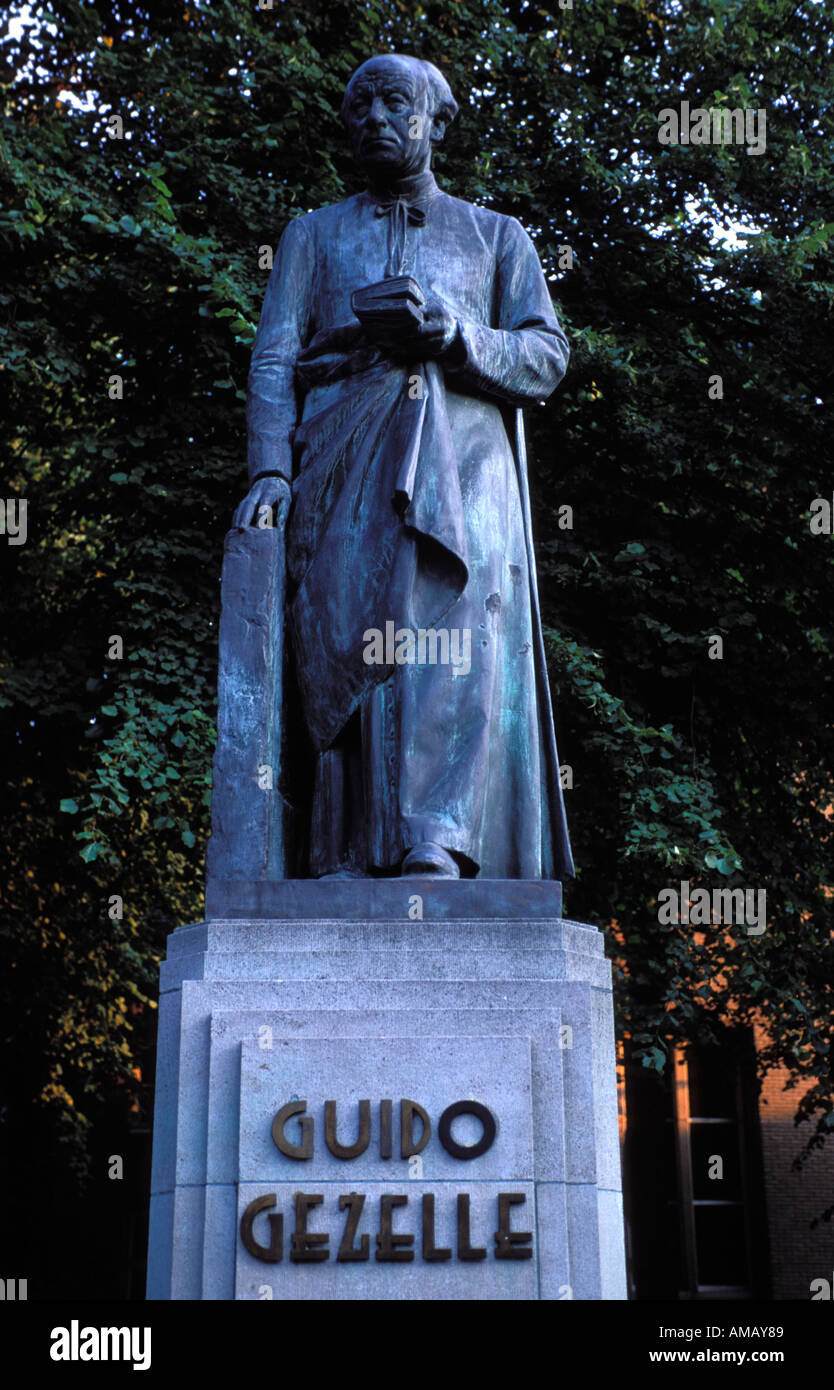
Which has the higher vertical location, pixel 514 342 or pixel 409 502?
pixel 514 342

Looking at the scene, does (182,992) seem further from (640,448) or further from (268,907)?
(640,448)

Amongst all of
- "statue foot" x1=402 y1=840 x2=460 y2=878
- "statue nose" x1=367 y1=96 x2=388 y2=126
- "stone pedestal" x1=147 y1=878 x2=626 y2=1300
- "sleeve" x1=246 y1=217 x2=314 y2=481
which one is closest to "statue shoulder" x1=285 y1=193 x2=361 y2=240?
"sleeve" x1=246 y1=217 x2=314 y2=481

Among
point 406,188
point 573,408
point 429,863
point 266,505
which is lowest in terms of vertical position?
point 429,863

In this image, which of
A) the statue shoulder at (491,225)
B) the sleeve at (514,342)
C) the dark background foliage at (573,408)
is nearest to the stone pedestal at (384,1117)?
the sleeve at (514,342)

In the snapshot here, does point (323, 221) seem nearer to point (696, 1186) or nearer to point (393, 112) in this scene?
point (393, 112)

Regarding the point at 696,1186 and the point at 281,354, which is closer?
the point at 281,354

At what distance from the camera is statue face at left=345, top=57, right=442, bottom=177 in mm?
6004

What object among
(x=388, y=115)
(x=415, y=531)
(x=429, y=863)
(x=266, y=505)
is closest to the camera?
(x=429, y=863)

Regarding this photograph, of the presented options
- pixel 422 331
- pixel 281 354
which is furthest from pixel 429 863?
pixel 281 354

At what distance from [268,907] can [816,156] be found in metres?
10.1

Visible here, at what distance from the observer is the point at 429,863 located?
5.21 meters

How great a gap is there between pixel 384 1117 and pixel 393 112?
11.4ft

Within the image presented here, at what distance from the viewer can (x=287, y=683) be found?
572 cm

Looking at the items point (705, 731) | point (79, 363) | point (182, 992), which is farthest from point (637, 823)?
point (182, 992)
